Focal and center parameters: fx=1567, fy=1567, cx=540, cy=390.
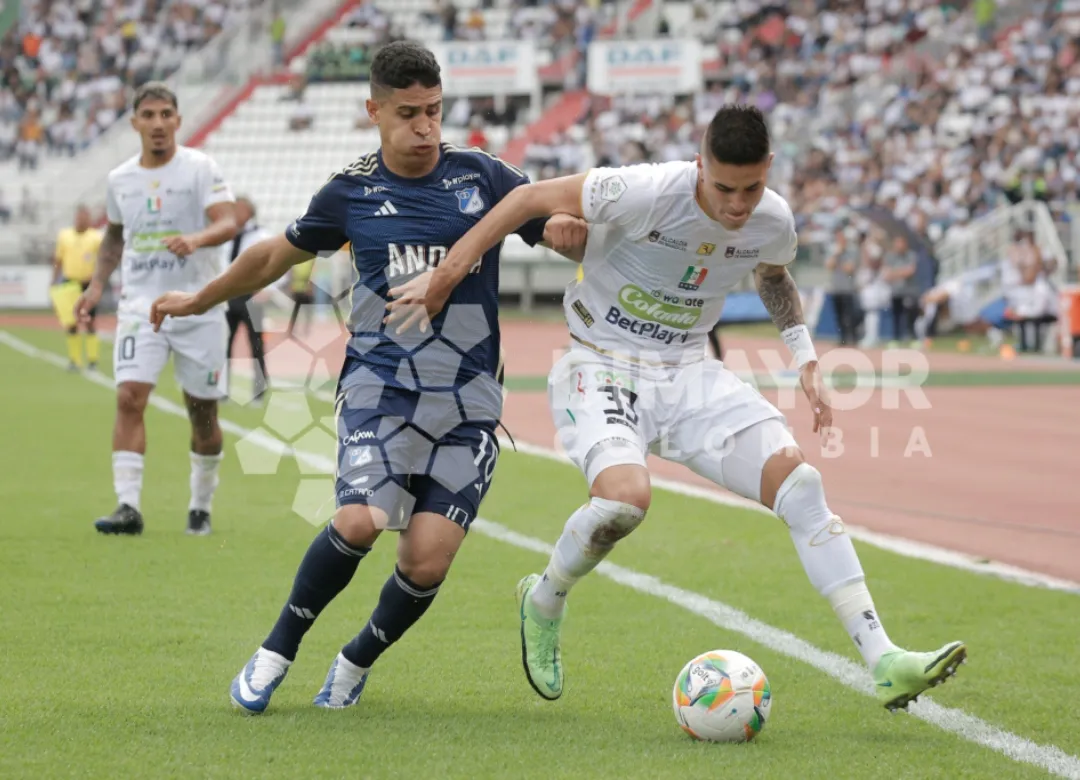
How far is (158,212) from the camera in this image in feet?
30.5

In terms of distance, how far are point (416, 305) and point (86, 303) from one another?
174 inches

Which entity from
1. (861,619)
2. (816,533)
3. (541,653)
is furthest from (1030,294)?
(541,653)

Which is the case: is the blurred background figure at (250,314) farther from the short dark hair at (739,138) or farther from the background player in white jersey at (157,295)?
the short dark hair at (739,138)

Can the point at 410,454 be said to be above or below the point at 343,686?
above

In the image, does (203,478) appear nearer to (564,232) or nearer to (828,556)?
(564,232)

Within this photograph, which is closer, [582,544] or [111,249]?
[582,544]

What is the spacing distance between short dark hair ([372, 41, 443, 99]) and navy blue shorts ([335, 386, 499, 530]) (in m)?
1.03

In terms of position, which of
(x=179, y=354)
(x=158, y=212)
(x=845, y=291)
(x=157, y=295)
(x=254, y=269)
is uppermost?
(x=254, y=269)

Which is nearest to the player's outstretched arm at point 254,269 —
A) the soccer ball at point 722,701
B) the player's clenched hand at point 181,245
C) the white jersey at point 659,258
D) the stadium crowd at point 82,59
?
the white jersey at point 659,258

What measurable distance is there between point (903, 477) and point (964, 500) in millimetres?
1105

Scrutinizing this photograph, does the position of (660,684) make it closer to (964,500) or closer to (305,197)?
(964,500)

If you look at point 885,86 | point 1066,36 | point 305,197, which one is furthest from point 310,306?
point 1066,36

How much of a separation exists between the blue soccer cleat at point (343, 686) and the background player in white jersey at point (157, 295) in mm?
4039

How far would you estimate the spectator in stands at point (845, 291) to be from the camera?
27.0 metres
